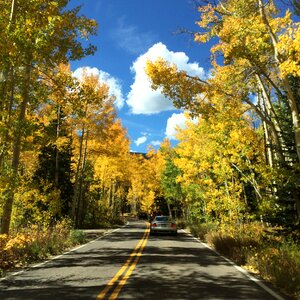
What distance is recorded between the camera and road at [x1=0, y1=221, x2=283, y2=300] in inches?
291

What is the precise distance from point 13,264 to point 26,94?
19.3ft

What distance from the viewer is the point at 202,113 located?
13.6m

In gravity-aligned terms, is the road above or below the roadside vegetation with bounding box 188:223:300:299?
below

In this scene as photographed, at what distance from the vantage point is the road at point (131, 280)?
740cm

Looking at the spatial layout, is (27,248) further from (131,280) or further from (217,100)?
(217,100)

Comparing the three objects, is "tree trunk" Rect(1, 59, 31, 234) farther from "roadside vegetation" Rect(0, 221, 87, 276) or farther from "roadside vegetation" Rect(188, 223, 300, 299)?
"roadside vegetation" Rect(188, 223, 300, 299)

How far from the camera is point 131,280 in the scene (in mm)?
8891

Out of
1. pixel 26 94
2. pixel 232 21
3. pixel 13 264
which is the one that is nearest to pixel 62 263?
Answer: pixel 13 264

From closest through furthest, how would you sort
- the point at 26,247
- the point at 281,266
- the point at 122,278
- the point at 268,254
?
the point at 281,266, the point at 122,278, the point at 268,254, the point at 26,247

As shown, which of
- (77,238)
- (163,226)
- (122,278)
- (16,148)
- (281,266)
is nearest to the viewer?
(281,266)

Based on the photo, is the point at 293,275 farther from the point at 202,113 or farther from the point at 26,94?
the point at 26,94

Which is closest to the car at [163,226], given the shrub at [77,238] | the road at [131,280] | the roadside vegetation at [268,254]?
the shrub at [77,238]

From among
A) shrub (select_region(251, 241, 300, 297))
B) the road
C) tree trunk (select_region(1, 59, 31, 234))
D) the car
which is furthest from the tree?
the car

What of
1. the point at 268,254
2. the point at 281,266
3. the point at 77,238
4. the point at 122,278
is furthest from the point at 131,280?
the point at 77,238
